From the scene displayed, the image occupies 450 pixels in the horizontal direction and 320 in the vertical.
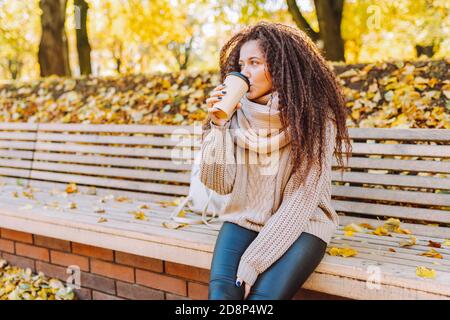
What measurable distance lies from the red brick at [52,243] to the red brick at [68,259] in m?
0.03

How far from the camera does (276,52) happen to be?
2.03m

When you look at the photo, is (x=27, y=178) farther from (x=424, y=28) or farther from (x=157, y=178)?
(x=424, y=28)

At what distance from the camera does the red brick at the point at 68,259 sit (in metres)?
2.91

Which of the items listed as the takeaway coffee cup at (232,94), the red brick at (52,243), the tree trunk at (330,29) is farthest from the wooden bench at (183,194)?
the tree trunk at (330,29)

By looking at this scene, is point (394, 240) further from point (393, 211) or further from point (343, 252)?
point (343, 252)

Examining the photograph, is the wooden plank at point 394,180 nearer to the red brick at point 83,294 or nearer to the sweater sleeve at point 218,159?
the sweater sleeve at point 218,159

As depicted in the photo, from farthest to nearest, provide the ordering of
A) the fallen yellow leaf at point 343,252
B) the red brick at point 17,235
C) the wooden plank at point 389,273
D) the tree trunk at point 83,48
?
the tree trunk at point 83,48
the red brick at point 17,235
the fallen yellow leaf at point 343,252
the wooden plank at point 389,273

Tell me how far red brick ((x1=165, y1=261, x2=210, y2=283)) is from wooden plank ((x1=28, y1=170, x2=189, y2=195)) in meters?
0.75

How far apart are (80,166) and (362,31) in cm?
886

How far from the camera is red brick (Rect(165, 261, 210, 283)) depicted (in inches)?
96.5

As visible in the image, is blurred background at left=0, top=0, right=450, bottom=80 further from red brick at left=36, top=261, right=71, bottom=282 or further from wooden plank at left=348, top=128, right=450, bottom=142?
red brick at left=36, top=261, right=71, bottom=282
